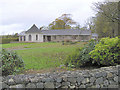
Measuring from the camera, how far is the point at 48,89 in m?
3.59

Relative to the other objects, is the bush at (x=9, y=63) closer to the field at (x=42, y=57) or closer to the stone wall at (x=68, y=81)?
the stone wall at (x=68, y=81)

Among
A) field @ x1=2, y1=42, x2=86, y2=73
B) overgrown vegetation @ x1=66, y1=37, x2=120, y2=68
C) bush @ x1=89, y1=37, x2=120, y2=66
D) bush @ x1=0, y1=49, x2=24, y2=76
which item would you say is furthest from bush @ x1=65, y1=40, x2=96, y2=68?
bush @ x1=0, y1=49, x2=24, y2=76

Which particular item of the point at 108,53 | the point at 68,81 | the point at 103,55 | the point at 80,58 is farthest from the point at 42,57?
the point at 68,81

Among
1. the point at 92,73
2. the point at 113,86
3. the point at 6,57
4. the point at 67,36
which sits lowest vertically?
the point at 113,86

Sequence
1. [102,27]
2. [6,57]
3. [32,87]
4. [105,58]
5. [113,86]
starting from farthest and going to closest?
[102,27] → [105,58] → [6,57] → [113,86] → [32,87]

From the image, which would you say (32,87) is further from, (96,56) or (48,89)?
(96,56)

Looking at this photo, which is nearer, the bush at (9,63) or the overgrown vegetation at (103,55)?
the bush at (9,63)

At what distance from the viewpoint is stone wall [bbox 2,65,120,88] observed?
3.55 metres

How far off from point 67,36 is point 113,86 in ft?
79.1

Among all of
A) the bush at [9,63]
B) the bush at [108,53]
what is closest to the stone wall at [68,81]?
the bush at [9,63]

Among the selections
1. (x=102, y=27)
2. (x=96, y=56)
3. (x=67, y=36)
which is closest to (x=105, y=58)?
(x=96, y=56)

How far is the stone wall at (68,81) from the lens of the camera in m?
3.55

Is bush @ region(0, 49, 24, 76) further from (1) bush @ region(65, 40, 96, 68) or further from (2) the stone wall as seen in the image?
(1) bush @ region(65, 40, 96, 68)

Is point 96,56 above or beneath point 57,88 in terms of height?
above
